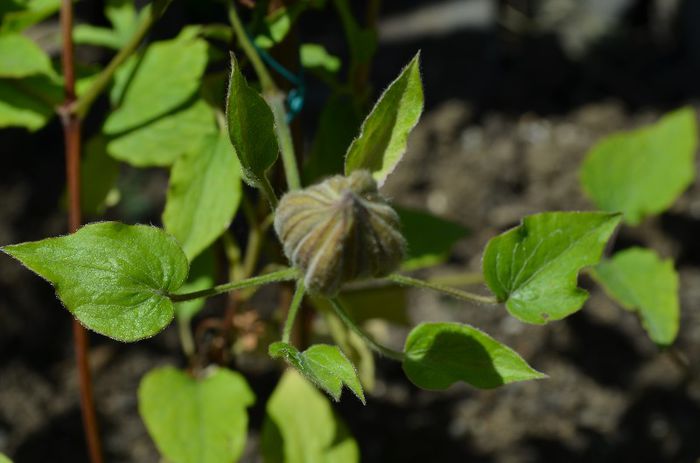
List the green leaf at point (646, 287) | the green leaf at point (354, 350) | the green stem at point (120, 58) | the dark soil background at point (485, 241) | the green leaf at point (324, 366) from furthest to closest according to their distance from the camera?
the dark soil background at point (485, 241) → the green leaf at point (354, 350) → the green leaf at point (646, 287) → the green stem at point (120, 58) → the green leaf at point (324, 366)

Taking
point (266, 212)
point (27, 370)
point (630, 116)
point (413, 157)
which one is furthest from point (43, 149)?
point (630, 116)

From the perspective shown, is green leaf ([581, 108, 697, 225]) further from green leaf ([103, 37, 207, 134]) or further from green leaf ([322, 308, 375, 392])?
green leaf ([103, 37, 207, 134])

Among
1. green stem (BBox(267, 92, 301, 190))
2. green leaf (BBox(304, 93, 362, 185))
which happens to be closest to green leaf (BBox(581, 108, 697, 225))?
green leaf (BBox(304, 93, 362, 185))

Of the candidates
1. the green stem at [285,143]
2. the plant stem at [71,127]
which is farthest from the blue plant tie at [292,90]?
the plant stem at [71,127]

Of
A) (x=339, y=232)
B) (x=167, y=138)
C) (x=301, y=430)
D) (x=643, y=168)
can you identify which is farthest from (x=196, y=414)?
(x=643, y=168)

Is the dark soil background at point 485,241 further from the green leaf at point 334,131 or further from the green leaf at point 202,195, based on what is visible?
the green leaf at point 202,195

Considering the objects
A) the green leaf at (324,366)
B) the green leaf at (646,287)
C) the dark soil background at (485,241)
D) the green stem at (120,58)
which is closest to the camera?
the green leaf at (324,366)
